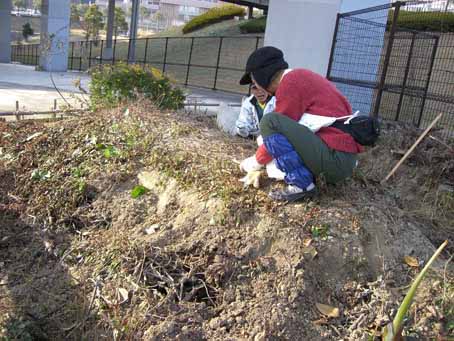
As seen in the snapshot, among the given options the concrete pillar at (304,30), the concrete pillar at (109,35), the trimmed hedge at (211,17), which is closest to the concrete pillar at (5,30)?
the concrete pillar at (109,35)

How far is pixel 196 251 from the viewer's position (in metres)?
3.15

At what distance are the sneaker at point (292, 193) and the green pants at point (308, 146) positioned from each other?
0.13 meters

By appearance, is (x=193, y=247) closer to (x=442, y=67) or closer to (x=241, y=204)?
(x=241, y=204)

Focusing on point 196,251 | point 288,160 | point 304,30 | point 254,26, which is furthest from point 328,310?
point 254,26

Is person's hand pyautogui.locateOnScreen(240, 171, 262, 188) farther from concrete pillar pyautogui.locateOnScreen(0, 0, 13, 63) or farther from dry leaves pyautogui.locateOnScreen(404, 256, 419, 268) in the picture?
concrete pillar pyautogui.locateOnScreen(0, 0, 13, 63)

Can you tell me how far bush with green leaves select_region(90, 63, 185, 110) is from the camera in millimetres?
6041

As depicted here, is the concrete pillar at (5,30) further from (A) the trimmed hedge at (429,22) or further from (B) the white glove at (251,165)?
(B) the white glove at (251,165)

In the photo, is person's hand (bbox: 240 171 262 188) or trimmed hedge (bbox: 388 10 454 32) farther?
trimmed hedge (bbox: 388 10 454 32)

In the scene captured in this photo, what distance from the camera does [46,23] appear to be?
20703 millimetres

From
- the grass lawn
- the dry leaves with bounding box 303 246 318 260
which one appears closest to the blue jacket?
the dry leaves with bounding box 303 246 318 260

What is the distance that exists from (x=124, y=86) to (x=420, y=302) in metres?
Answer: 4.50

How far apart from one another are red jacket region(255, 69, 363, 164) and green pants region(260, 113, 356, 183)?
68mm

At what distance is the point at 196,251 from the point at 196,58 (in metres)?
23.6

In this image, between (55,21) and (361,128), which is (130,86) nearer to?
(361,128)
